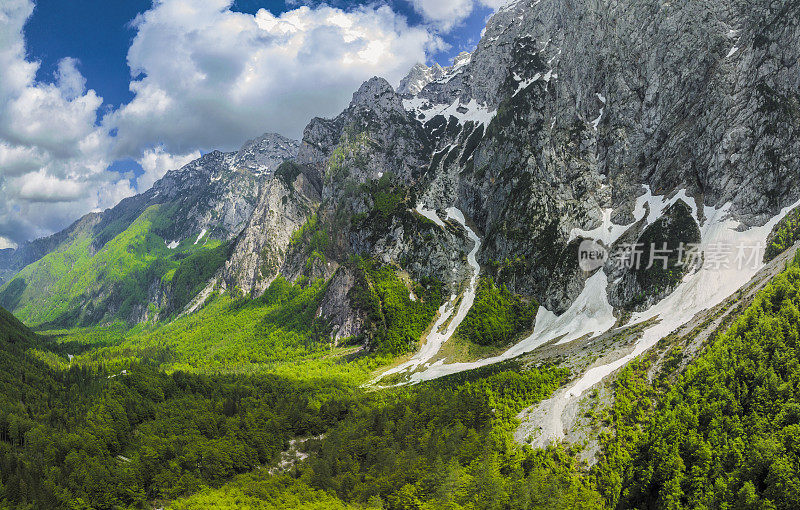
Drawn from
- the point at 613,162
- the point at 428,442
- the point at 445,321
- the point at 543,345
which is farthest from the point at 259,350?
the point at 613,162

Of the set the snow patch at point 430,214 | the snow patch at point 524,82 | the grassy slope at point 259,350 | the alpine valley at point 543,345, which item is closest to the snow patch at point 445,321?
the alpine valley at point 543,345

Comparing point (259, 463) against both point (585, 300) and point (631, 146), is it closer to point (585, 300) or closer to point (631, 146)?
point (585, 300)

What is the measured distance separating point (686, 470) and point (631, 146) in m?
128

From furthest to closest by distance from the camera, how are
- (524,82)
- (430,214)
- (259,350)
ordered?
(430,214) < (524,82) < (259,350)

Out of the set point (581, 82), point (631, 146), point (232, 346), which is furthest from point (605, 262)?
point (232, 346)

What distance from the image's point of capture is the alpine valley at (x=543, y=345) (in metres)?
49.3

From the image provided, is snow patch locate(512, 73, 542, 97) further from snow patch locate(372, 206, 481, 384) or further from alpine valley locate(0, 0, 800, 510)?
snow patch locate(372, 206, 481, 384)

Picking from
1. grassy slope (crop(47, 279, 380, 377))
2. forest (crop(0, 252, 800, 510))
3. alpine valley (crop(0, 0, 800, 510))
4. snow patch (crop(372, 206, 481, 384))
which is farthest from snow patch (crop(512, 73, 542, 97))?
grassy slope (crop(47, 279, 380, 377))

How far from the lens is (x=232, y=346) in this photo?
178 meters

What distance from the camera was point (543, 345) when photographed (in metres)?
110

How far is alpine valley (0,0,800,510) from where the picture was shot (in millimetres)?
49281

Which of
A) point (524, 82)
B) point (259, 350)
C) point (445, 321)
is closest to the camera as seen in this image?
point (445, 321)

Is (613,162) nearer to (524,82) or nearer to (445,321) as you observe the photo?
(524,82)

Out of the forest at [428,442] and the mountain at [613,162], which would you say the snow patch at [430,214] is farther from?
the forest at [428,442]
